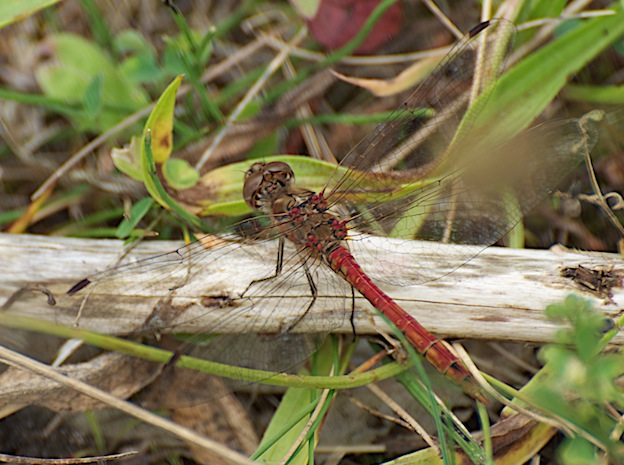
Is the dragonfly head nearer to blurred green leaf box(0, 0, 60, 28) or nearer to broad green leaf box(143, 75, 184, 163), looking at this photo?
broad green leaf box(143, 75, 184, 163)

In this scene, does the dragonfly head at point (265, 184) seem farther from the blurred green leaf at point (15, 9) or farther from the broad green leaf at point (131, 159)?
the blurred green leaf at point (15, 9)

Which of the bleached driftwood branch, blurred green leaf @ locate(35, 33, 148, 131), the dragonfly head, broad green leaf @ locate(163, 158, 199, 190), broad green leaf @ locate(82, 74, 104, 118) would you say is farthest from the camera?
blurred green leaf @ locate(35, 33, 148, 131)

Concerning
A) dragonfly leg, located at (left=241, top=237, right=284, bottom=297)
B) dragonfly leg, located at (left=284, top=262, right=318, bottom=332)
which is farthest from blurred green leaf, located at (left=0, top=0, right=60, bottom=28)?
dragonfly leg, located at (left=284, top=262, right=318, bottom=332)

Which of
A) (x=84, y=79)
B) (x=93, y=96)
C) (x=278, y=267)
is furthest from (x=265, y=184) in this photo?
(x=84, y=79)

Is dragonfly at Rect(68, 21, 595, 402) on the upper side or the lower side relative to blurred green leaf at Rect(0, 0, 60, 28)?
lower

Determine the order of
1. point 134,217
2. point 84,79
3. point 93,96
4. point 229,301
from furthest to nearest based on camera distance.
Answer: point 84,79, point 93,96, point 134,217, point 229,301

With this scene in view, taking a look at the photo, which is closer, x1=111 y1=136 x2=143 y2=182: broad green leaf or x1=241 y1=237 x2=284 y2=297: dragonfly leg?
x1=241 y1=237 x2=284 y2=297: dragonfly leg

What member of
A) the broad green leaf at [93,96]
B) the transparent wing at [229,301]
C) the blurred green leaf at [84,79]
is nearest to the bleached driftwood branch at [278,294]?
the transparent wing at [229,301]

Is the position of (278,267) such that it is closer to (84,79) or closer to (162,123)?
(162,123)
